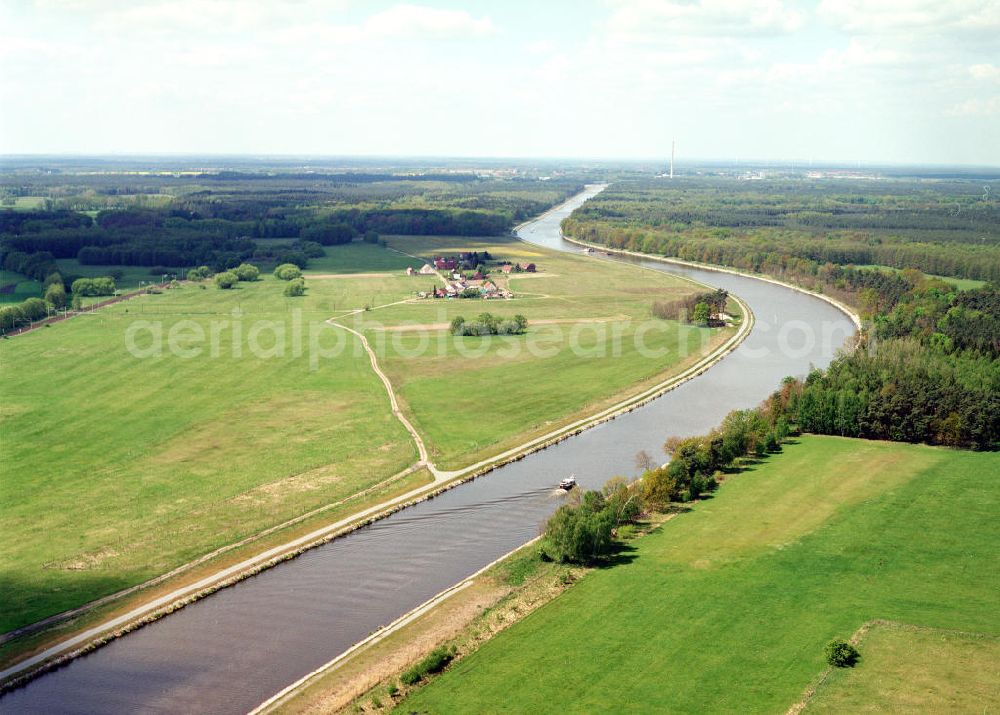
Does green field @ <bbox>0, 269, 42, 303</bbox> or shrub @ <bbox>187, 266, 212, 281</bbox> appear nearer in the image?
green field @ <bbox>0, 269, 42, 303</bbox>

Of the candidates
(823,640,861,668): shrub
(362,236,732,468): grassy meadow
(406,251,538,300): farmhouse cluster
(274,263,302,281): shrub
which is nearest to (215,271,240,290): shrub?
(274,263,302,281): shrub

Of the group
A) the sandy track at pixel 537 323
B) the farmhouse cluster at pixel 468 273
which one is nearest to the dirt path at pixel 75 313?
the sandy track at pixel 537 323

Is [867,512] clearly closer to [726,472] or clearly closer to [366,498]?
[726,472]

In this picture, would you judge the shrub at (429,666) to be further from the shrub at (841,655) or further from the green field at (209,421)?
the green field at (209,421)

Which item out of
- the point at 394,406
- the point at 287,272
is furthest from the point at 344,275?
the point at 394,406

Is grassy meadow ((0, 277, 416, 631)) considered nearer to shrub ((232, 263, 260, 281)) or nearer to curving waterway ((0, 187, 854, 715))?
curving waterway ((0, 187, 854, 715))
